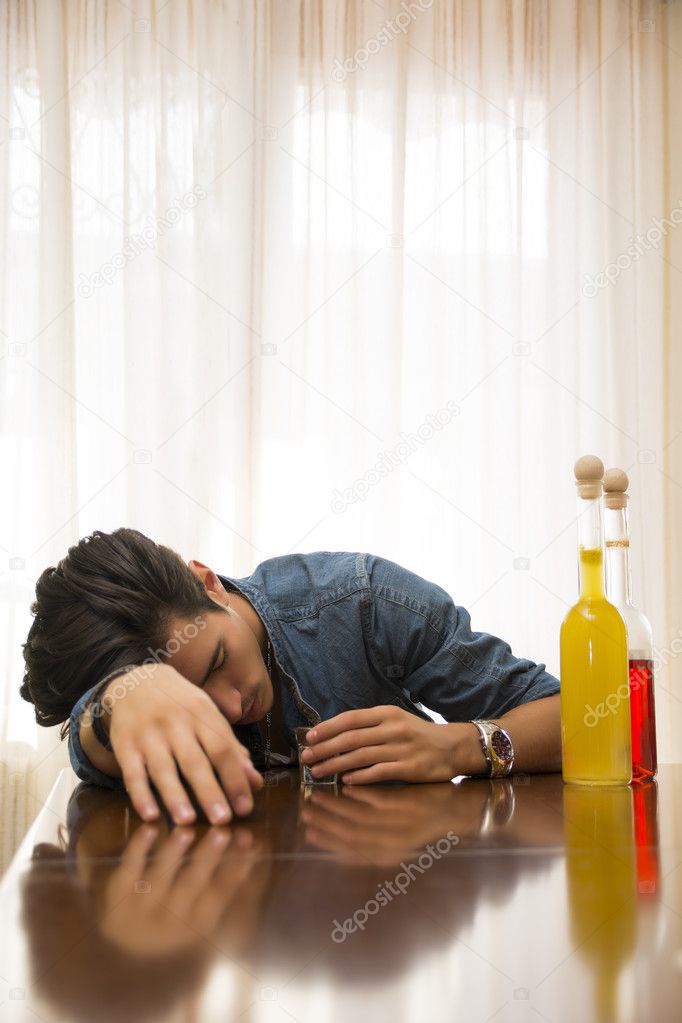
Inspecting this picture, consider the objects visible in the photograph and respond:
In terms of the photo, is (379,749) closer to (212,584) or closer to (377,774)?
(377,774)

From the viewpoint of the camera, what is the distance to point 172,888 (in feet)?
1.52

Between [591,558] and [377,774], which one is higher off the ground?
[591,558]

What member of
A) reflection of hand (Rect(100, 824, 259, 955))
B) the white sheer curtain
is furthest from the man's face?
the white sheer curtain

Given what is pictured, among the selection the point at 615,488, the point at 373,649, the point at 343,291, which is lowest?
the point at 373,649

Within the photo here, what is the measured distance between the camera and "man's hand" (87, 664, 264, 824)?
27.1 inches

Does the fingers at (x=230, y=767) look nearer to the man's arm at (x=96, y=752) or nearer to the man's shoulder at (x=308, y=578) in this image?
the man's arm at (x=96, y=752)

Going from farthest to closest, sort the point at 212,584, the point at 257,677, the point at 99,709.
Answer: the point at 212,584 < the point at 257,677 < the point at 99,709

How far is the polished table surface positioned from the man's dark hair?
0.97 feet

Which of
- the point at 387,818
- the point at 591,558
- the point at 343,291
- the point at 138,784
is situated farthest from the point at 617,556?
the point at 343,291

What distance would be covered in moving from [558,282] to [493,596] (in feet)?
2.98

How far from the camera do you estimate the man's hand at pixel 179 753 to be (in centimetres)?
69

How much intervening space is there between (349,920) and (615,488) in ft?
1.92

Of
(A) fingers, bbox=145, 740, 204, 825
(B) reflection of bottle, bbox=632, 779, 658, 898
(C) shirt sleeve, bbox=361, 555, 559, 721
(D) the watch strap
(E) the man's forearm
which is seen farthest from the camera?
(C) shirt sleeve, bbox=361, 555, 559, 721

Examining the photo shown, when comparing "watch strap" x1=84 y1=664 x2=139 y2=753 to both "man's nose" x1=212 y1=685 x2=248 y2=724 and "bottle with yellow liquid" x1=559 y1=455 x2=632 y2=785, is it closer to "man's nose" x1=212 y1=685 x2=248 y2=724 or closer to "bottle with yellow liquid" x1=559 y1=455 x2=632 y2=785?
"man's nose" x1=212 y1=685 x2=248 y2=724
